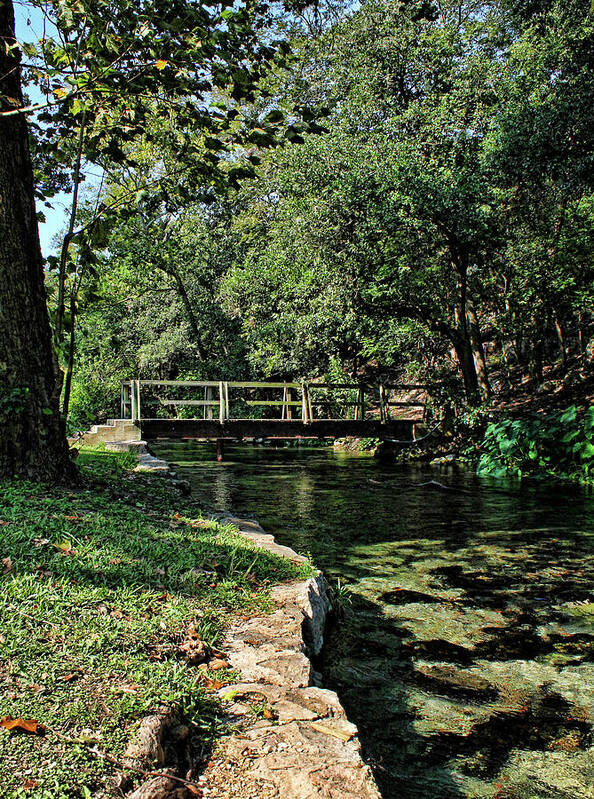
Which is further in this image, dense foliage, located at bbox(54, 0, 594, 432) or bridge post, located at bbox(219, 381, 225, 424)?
bridge post, located at bbox(219, 381, 225, 424)

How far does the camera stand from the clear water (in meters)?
2.42

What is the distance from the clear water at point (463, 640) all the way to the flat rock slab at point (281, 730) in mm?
234

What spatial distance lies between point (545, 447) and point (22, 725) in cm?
1173

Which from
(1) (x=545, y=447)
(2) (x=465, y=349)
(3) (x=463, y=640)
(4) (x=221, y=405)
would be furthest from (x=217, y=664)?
(2) (x=465, y=349)

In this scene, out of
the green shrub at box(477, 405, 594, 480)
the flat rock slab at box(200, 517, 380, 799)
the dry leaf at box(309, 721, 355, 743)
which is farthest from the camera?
the green shrub at box(477, 405, 594, 480)

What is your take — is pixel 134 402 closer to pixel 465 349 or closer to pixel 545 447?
pixel 465 349

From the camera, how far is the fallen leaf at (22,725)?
6.06 feet

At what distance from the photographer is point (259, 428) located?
16359mm

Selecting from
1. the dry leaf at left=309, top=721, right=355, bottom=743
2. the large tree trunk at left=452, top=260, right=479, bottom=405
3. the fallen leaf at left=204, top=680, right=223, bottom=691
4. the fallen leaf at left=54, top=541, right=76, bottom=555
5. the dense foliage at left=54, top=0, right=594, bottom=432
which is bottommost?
the dry leaf at left=309, top=721, right=355, bottom=743

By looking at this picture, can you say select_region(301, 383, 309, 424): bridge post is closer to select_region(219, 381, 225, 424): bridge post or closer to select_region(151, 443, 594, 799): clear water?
select_region(219, 381, 225, 424): bridge post

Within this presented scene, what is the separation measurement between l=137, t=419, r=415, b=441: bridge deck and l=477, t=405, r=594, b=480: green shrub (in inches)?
186

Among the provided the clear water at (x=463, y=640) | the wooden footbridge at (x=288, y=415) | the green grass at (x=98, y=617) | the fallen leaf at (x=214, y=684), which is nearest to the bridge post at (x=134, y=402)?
the wooden footbridge at (x=288, y=415)

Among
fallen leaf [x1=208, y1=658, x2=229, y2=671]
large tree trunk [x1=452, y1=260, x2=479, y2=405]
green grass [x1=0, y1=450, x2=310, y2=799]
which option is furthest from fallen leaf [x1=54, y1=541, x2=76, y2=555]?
large tree trunk [x1=452, y1=260, x2=479, y2=405]

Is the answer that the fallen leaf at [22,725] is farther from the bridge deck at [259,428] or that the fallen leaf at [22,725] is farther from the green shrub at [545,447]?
the bridge deck at [259,428]
